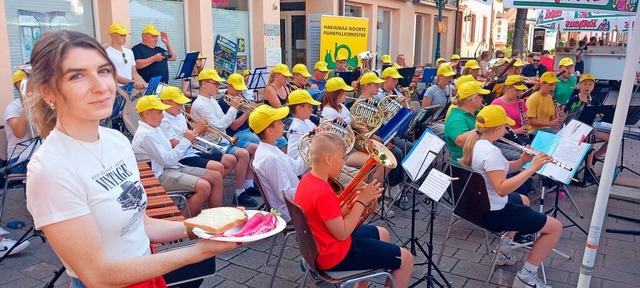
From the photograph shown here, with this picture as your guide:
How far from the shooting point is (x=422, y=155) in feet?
12.3

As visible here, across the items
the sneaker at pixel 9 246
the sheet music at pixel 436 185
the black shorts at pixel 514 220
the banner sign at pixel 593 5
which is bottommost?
the sneaker at pixel 9 246

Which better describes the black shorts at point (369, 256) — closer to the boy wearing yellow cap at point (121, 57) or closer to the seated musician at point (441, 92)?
the seated musician at point (441, 92)

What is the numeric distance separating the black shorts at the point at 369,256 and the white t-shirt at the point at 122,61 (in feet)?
17.2

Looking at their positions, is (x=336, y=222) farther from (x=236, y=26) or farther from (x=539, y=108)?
(x=236, y=26)

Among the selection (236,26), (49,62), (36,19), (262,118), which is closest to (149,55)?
(36,19)

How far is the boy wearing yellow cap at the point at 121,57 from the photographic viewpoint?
695 cm

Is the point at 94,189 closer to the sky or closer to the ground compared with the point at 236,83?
closer to the sky

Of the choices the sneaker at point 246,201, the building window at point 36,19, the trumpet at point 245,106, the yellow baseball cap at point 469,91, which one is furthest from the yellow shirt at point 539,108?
the building window at point 36,19

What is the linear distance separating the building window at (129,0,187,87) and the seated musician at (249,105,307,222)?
533 cm

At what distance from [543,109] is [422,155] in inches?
164

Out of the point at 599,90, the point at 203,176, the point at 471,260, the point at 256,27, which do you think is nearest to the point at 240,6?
the point at 256,27

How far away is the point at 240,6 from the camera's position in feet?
36.6

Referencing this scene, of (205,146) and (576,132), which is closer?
(576,132)

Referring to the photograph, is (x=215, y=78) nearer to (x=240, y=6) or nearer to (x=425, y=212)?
(x=425, y=212)
